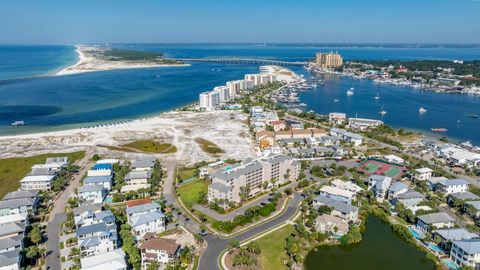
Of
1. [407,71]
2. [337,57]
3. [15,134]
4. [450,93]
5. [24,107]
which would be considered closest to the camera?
[15,134]

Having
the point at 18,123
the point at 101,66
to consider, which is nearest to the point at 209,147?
the point at 18,123

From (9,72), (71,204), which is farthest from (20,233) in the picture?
(9,72)

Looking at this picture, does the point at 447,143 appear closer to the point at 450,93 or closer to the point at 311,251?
the point at 311,251

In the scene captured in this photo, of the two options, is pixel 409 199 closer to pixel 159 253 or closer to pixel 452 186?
pixel 452 186

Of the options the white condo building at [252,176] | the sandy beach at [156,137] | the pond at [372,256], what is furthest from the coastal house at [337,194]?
the sandy beach at [156,137]

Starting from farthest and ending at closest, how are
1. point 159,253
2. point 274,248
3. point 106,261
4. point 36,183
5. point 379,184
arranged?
point 36,183
point 379,184
point 274,248
point 159,253
point 106,261

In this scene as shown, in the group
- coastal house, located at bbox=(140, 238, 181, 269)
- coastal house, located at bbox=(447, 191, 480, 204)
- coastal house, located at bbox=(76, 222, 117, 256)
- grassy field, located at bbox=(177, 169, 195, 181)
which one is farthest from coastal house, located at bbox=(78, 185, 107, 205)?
coastal house, located at bbox=(447, 191, 480, 204)

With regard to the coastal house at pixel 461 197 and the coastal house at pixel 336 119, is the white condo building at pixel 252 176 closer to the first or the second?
the coastal house at pixel 461 197
